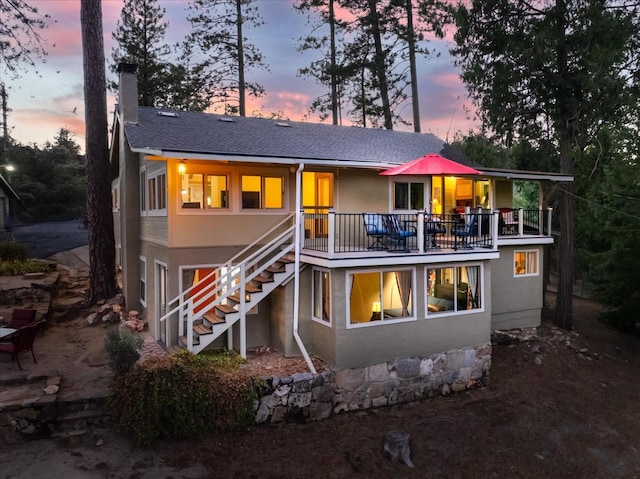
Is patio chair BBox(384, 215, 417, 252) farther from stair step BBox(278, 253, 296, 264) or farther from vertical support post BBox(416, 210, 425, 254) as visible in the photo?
stair step BBox(278, 253, 296, 264)

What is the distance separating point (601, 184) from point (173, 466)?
15479mm

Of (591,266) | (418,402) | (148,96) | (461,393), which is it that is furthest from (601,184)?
(148,96)

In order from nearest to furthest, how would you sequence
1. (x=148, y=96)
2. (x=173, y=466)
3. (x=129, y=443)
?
(x=173, y=466), (x=129, y=443), (x=148, y=96)

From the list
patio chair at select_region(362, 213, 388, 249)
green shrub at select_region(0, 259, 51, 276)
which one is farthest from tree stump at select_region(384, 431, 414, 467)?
green shrub at select_region(0, 259, 51, 276)

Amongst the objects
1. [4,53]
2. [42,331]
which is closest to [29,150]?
[4,53]

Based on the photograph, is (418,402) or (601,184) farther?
(601,184)

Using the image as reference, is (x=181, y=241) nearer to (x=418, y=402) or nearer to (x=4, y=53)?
(x=418, y=402)

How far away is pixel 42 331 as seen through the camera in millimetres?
13016

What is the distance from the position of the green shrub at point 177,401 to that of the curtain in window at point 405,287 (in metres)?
4.23

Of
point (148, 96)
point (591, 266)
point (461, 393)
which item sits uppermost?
point (148, 96)

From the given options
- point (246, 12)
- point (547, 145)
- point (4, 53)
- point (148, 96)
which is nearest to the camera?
point (4, 53)

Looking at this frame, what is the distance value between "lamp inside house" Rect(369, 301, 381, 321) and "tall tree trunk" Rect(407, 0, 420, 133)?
48.9 feet

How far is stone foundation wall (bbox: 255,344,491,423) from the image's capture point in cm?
937

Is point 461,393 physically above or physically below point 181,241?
below
